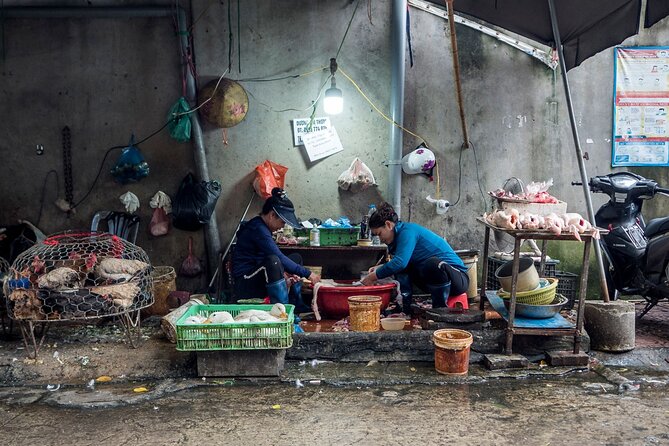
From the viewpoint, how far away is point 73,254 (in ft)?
21.0

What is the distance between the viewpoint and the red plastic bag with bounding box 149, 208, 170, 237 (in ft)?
28.5

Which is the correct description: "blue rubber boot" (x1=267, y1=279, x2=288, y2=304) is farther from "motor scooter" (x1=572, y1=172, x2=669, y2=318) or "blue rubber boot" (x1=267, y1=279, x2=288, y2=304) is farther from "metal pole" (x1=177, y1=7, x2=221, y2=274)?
"motor scooter" (x1=572, y1=172, x2=669, y2=318)

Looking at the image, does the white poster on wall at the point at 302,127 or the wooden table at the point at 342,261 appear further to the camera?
the white poster on wall at the point at 302,127

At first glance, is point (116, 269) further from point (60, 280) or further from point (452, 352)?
point (452, 352)

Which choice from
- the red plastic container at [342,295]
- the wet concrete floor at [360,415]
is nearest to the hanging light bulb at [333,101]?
the red plastic container at [342,295]

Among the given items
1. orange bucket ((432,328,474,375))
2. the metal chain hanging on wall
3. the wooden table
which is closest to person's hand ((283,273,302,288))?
the wooden table

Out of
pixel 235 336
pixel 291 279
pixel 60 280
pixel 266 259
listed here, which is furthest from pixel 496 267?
pixel 60 280

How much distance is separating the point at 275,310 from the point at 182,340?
973 millimetres

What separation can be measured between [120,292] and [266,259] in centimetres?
174

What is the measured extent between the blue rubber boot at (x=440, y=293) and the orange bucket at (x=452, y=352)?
1061 mm

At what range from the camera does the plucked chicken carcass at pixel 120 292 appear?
595cm

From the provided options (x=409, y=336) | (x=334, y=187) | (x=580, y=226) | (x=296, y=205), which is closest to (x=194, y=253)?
(x=296, y=205)

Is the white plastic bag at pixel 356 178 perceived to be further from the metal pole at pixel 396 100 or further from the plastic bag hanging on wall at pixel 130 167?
the plastic bag hanging on wall at pixel 130 167

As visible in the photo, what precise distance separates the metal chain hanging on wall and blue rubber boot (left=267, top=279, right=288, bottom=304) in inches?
147
